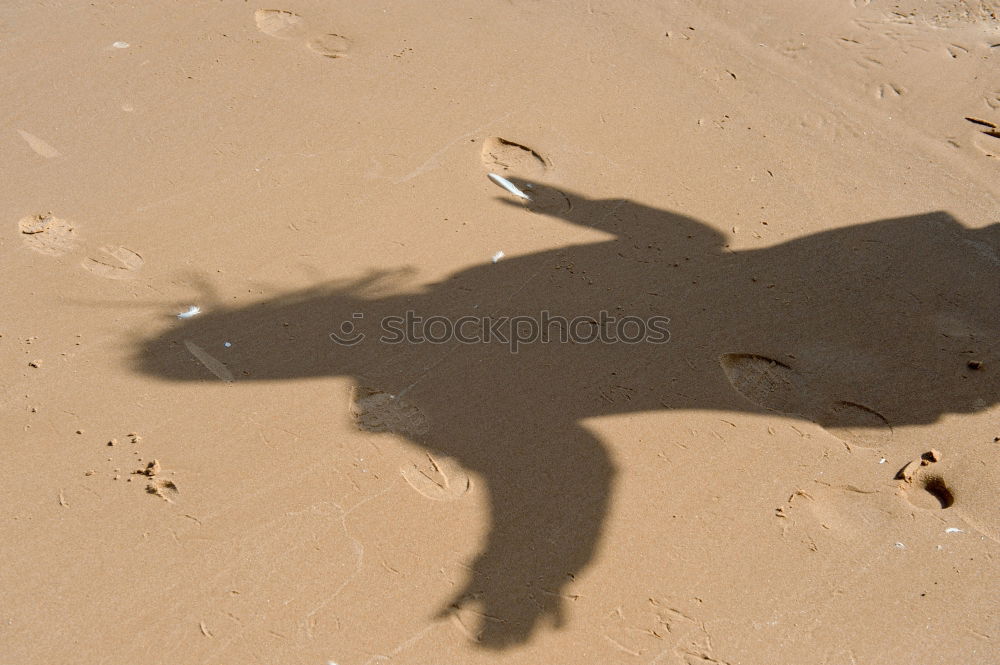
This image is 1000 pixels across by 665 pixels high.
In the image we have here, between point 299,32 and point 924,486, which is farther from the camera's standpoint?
point 299,32

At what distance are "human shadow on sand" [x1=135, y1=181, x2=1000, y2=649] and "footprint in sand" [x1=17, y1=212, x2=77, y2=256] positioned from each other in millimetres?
904

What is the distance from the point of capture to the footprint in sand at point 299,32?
553 cm

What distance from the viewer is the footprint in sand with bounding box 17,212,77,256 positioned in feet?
13.2

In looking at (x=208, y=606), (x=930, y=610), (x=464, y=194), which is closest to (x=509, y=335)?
(x=464, y=194)

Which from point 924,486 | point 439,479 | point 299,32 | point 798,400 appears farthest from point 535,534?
point 299,32

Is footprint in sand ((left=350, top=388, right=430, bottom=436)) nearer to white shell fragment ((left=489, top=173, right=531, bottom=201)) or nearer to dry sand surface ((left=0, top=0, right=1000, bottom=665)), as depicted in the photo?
dry sand surface ((left=0, top=0, right=1000, bottom=665))

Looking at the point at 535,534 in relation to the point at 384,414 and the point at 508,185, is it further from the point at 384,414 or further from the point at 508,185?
the point at 508,185

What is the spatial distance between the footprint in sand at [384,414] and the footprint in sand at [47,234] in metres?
1.84

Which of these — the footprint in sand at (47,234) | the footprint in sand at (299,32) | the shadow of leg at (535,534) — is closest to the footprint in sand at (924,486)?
the shadow of leg at (535,534)

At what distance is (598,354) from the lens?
3779mm

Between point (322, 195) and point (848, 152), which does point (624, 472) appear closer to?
point (322, 195)

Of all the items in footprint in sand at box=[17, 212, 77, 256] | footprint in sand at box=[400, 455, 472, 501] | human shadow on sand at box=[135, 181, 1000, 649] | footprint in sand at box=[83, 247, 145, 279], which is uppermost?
human shadow on sand at box=[135, 181, 1000, 649]

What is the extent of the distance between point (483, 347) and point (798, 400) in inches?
59.6

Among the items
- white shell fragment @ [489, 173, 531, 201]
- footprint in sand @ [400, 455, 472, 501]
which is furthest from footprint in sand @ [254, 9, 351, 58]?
footprint in sand @ [400, 455, 472, 501]
